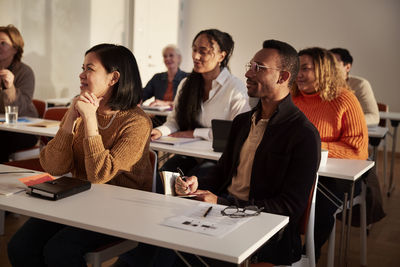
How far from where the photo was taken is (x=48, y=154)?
2.34 meters

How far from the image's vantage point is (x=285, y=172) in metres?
→ 2.19

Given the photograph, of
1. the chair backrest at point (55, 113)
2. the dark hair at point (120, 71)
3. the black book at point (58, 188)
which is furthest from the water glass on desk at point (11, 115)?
the black book at point (58, 188)

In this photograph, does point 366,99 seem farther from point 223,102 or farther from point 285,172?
point 285,172

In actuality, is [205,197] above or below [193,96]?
below

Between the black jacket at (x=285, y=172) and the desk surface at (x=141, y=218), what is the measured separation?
266 millimetres

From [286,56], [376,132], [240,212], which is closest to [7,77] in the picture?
[286,56]

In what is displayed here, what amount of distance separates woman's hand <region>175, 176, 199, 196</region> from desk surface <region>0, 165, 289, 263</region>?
0.07m

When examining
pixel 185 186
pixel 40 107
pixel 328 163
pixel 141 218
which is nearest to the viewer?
pixel 141 218

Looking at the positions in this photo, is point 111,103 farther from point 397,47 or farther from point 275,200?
point 397,47

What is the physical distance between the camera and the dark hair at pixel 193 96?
381 centimetres

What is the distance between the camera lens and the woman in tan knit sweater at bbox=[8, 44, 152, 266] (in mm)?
2150

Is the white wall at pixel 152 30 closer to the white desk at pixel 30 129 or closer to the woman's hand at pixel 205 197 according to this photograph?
the white desk at pixel 30 129

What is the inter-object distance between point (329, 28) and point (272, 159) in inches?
253

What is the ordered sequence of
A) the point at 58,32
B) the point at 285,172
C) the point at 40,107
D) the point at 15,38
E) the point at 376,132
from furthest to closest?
the point at 58,32 → the point at 40,107 → the point at 376,132 → the point at 15,38 → the point at 285,172
